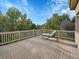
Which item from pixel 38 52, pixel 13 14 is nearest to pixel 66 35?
pixel 38 52

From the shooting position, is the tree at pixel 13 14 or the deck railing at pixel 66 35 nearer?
the deck railing at pixel 66 35

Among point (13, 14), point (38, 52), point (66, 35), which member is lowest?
point (38, 52)

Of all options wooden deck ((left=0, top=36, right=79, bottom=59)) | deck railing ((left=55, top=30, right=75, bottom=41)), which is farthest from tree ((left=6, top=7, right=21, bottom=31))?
wooden deck ((left=0, top=36, right=79, bottom=59))

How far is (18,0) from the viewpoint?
2942cm

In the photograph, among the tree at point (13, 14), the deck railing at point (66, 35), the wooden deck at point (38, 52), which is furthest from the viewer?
the tree at point (13, 14)

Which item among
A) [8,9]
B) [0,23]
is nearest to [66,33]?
[0,23]

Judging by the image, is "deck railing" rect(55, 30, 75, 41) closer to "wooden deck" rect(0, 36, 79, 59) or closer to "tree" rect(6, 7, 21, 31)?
"wooden deck" rect(0, 36, 79, 59)

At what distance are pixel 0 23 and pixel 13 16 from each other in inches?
244

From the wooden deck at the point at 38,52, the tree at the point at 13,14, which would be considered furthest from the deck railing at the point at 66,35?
the tree at the point at 13,14

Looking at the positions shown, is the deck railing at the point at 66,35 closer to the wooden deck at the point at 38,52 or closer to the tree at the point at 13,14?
the wooden deck at the point at 38,52

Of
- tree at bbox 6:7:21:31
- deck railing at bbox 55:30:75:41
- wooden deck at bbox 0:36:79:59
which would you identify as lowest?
wooden deck at bbox 0:36:79:59

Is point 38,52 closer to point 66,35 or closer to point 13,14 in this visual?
point 66,35

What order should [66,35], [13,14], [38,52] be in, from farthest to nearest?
[13,14] < [66,35] < [38,52]

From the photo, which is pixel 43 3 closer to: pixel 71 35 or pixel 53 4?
pixel 53 4
